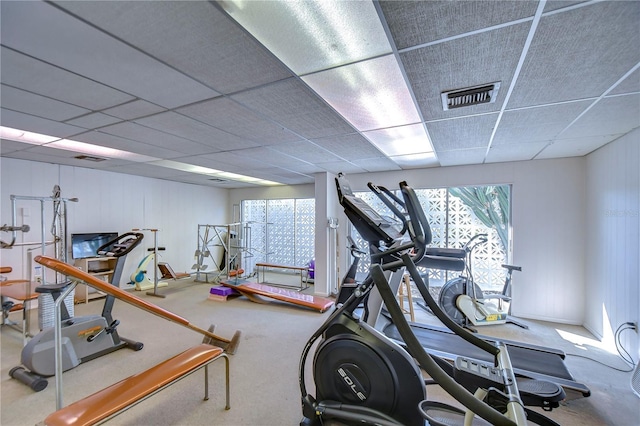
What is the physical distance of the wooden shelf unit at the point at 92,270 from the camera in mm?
4617

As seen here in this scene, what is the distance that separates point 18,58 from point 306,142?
2.34 m

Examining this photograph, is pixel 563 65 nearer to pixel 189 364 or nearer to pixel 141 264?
pixel 189 364

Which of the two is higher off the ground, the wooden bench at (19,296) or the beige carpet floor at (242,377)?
the wooden bench at (19,296)

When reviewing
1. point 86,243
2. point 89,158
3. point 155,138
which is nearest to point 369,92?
point 155,138

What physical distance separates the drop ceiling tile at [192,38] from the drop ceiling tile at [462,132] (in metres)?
1.76

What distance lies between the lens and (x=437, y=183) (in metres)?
4.80

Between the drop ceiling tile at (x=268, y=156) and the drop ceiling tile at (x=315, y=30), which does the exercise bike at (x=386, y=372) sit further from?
the drop ceiling tile at (x=268, y=156)

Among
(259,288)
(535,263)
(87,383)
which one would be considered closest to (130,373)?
(87,383)

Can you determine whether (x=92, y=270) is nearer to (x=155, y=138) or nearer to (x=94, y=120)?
(x=155, y=138)

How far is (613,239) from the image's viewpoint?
3143 mm

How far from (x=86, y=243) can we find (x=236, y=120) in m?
4.46

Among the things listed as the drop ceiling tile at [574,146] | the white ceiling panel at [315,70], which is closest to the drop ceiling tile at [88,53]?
the white ceiling panel at [315,70]

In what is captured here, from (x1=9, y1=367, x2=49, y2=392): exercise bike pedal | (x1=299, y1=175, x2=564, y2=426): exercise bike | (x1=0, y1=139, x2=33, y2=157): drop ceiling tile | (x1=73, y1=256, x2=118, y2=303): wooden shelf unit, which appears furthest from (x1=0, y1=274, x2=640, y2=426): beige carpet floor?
(x1=0, y1=139, x2=33, y2=157): drop ceiling tile

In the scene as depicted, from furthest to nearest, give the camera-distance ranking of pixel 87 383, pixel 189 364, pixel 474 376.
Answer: pixel 87 383 → pixel 189 364 → pixel 474 376
